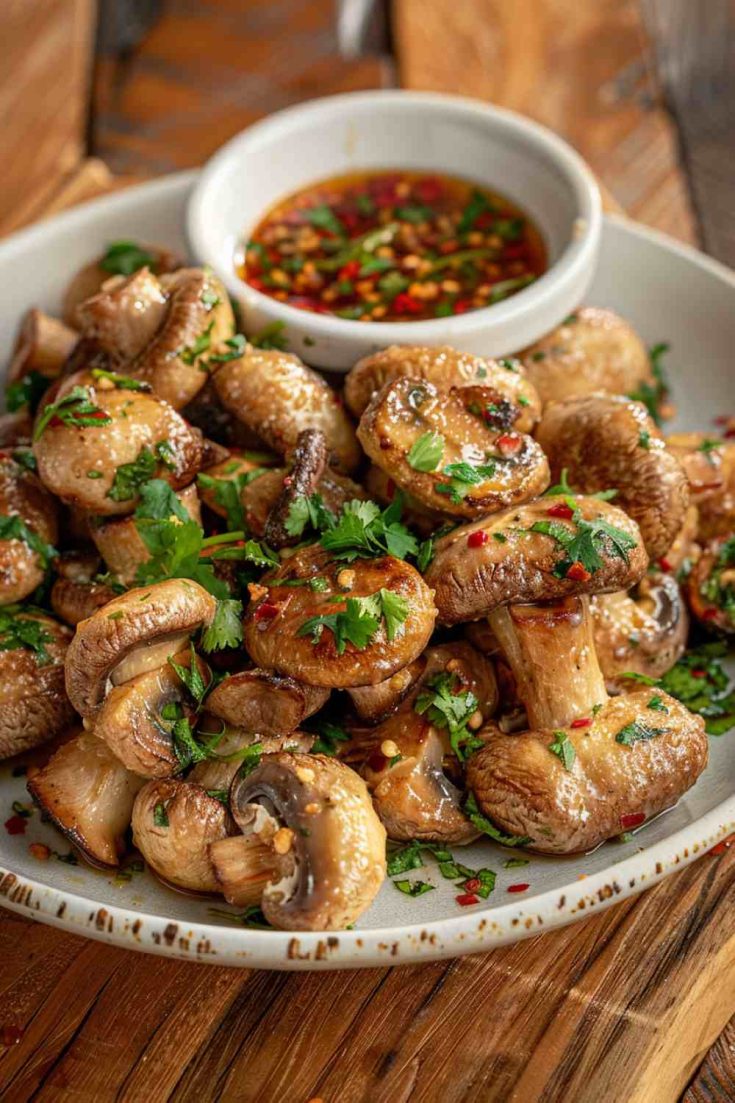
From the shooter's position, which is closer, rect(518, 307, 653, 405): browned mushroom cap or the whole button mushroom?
the whole button mushroom

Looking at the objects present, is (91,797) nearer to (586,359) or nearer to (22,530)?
(22,530)

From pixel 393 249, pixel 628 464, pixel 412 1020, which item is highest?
pixel 628 464

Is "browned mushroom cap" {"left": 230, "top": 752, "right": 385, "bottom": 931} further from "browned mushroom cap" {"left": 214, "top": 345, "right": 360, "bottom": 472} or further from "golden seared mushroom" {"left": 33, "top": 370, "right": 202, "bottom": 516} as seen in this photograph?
"browned mushroom cap" {"left": 214, "top": 345, "right": 360, "bottom": 472}

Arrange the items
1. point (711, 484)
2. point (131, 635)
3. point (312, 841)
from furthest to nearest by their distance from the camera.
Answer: point (711, 484), point (131, 635), point (312, 841)

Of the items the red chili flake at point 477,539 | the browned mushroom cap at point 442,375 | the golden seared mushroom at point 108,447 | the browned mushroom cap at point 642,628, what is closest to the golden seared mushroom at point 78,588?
the golden seared mushroom at point 108,447

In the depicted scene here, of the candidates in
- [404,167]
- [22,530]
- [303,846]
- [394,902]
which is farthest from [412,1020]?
[404,167]

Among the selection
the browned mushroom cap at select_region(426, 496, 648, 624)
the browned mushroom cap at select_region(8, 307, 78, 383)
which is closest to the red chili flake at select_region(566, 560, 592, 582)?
the browned mushroom cap at select_region(426, 496, 648, 624)

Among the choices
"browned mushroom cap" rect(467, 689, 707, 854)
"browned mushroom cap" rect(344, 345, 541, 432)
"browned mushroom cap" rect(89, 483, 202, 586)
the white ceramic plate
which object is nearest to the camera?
the white ceramic plate
